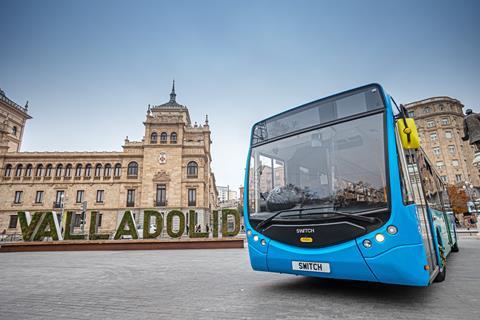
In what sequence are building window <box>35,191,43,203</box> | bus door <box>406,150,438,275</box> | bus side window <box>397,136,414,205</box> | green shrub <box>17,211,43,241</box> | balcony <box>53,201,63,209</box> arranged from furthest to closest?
building window <box>35,191,43,203</box>
balcony <box>53,201,63,209</box>
green shrub <box>17,211,43,241</box>
bus door <box>406,150,438,275</box>
bus side window <box>397,136,414,205</box>

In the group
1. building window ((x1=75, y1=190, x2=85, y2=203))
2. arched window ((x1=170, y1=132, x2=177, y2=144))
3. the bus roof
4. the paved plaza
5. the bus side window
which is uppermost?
arched window ((x1=170, y1=132, x2=177, y2=144))

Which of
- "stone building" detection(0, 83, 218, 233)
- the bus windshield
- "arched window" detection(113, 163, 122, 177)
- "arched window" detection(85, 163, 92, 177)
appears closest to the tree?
"stone building" detection(0, 83, 218, 233)

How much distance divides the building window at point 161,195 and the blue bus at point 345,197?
105ft

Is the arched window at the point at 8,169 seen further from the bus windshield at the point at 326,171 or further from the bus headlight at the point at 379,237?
the bus headlight at the point at 379,237

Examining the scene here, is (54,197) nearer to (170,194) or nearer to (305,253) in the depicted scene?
(170,194)

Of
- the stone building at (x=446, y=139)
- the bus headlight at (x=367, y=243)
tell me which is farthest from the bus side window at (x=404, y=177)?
the stone building at (x=446, y=139)

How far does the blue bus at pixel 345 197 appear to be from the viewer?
3131 mm

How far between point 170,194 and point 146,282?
30.3 meters

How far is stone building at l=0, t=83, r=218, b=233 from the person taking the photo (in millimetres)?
35000

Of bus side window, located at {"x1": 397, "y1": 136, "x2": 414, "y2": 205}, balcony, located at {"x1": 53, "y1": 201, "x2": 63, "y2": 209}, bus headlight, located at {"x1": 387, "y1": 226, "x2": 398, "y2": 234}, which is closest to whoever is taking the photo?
bus headlight, located at {"x1": 387, "y1": 226, "x2": 398, "y2": 234}

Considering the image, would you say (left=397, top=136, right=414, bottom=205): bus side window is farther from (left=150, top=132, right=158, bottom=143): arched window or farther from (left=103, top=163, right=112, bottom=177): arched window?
(left=103, top=163, right=112, bottom=177): arched window

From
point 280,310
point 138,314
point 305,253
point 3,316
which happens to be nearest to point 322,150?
point 305,253

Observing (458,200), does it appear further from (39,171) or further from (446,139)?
(39,171)

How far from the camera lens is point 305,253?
3.61 meters
